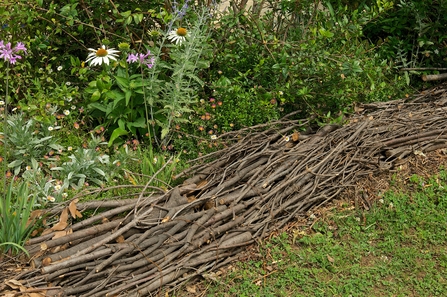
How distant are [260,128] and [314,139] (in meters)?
0.47

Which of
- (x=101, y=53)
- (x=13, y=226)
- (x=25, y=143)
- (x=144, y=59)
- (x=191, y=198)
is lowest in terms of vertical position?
(x=191, y=198)

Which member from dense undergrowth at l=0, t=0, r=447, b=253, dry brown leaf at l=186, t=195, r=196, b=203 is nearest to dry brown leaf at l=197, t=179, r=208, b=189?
dry brown leaf at l=186, t=195, r=196, b=203

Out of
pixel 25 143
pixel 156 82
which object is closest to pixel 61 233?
pixel 25 143

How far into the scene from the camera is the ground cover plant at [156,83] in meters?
4.16

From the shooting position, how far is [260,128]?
4.43 meters

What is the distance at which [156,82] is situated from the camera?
4.35 m

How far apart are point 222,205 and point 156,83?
1311mm

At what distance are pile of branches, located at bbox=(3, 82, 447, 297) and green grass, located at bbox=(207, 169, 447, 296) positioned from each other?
0.16m

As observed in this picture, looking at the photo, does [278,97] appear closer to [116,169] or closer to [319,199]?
[319,199]

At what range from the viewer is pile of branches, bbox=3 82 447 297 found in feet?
10.1

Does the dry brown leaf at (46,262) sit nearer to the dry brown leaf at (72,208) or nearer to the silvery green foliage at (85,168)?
the dry brown leaf at (72,208)

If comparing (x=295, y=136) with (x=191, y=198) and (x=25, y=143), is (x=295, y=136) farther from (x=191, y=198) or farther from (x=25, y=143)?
(x=25, y=143)

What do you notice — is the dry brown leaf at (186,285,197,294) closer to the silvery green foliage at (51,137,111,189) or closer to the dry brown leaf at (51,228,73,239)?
the dry brown leaf at (51,228,73,239)

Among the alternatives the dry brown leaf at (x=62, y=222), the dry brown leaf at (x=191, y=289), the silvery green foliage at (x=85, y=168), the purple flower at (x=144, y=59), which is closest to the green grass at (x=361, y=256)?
the dry brown leaf at (x=191, y=289)
